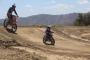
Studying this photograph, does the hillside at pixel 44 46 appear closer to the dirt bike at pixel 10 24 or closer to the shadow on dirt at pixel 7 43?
the shadow on dirt at pixel 7 43

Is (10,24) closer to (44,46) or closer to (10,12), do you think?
(10,12)

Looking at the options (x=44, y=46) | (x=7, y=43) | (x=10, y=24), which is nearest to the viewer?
(x=7, y=43)

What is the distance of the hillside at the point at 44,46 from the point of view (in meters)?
18.6

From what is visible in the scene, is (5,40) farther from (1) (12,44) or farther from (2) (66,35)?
(2) (66,35)

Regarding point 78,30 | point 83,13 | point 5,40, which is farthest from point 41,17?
point 5,40

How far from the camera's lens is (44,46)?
78.8 ft

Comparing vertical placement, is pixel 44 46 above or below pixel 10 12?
below

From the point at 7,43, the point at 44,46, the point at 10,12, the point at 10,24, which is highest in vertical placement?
the point at 10,12

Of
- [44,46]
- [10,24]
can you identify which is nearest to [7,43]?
[44,46]

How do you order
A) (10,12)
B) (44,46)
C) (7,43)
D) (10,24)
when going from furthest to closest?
(10,24)
(10,12)
(44,46)
(7,43)

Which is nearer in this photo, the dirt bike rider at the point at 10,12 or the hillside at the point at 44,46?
the hillside at the point at 44,46

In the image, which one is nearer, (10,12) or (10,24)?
(10,12)

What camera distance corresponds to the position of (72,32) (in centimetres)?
3625

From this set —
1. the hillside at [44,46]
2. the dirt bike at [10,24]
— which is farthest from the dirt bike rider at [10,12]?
the hillside at [44,46]
